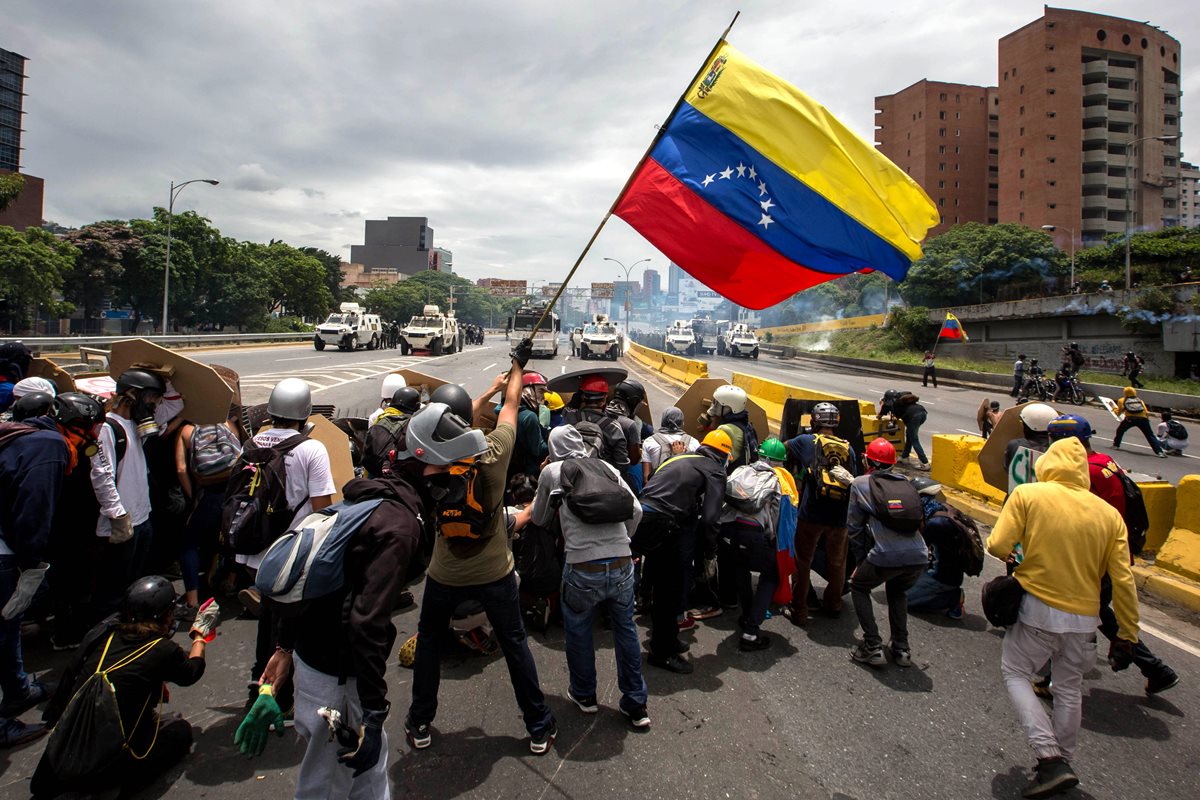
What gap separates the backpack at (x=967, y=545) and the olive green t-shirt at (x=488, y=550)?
345 cm

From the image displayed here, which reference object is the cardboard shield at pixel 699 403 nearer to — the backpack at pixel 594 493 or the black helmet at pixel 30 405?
the backpack at pixel 594 493

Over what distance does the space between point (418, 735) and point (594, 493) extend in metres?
1.45

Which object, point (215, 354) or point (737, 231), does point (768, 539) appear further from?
point (215, 354)

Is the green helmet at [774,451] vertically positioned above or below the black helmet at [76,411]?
below

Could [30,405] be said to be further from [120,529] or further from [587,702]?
[587,702]

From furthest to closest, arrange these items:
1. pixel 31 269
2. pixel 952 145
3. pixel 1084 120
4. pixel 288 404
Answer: pixel 952 145
pixel 1084 120
pixel 31 269
pixel 288 404

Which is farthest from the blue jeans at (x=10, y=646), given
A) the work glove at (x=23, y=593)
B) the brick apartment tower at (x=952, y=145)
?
the brick apartment tower at (x=952, y=145)

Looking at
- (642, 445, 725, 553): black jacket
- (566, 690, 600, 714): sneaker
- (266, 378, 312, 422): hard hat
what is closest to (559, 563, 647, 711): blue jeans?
(566, 690, 600, 714): sneaker

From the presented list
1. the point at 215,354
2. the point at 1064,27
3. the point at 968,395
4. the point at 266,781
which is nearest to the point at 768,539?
the point at 266,781

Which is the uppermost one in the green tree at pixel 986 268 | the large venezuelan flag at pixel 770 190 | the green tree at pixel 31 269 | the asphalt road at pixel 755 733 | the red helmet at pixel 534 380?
the green tree at pixel 986 268

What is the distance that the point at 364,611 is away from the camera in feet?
7.36

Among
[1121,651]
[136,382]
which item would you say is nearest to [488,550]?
[136,382]

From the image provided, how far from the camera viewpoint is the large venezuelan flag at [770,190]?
4.59 m

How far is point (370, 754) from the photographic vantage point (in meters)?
2.36
